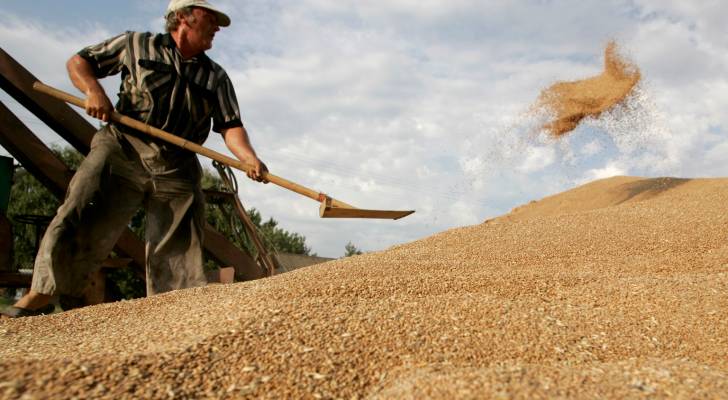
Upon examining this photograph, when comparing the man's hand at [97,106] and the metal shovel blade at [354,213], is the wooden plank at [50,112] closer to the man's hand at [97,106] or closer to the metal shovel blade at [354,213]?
the man's hand at [97,106]

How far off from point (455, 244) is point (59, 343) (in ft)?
10.9

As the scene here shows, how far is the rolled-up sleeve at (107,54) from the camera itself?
337 cm

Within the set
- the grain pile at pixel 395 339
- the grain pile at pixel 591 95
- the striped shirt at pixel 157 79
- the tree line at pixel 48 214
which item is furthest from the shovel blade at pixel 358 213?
the tree line at pixel 48 214

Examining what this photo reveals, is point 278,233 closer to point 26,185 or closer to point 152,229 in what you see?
point 26,185

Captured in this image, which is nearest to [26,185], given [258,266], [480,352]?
[258,266]

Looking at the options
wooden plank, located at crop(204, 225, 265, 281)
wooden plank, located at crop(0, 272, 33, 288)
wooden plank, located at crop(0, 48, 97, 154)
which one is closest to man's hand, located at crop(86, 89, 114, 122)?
wooden plank, located at crop(0, 48, 97, 154)

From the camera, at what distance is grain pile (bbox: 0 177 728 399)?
61.0 inches

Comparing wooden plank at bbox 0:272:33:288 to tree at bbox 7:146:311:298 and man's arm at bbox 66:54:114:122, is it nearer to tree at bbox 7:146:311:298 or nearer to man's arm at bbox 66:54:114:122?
man's arm at bbox 66:54:114:122

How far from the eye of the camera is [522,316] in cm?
219

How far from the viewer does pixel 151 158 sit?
335cm

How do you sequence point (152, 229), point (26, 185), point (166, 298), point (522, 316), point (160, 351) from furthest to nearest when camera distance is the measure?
point (26, 185) < point (152, 229) < point (166, 298) < point (522, 316) < point (160, 351)

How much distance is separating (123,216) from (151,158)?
0.34 meters

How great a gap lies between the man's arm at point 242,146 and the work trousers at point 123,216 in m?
0.23

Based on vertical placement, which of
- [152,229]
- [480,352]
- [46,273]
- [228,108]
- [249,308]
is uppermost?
[228,108]
